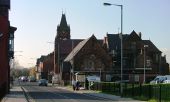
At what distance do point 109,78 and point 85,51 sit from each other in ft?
27.4

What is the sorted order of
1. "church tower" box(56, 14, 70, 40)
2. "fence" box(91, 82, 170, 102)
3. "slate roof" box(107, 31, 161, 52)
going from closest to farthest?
"fence" box(91, 82, 170, 102) → "slate roof" box(107, 31, 161, 52) → "church tower" box(56, 14, 70, 40)

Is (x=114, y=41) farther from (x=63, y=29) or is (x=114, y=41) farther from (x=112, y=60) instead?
(x=63, y=29)

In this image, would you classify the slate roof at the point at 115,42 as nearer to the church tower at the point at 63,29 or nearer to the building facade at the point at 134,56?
the building facade at the point at 134,56

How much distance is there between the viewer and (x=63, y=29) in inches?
6137

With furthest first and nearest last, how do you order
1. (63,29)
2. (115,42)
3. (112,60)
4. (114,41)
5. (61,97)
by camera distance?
(63,29)
(114,41)
(115,42)
(112,60)
(61,97)

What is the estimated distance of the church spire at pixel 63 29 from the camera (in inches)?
6127

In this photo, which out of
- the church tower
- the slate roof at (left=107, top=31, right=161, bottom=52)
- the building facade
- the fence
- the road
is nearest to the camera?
the fence

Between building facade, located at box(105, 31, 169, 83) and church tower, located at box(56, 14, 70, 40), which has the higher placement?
church tower, located at box(56, 14, 70, 40)

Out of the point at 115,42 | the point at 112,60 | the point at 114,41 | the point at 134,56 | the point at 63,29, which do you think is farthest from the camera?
the point at 63,29

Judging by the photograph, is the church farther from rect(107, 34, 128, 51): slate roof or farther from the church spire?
the church spire

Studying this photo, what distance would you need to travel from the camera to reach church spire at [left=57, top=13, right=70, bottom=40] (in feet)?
511

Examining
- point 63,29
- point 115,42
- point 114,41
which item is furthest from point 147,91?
point 63,29

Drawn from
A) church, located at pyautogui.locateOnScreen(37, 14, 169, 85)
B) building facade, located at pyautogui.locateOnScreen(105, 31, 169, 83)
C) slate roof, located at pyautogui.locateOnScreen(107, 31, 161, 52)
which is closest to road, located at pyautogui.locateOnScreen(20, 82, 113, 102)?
church, located at pyautogui.locateOnScreen(37, 14, 169, 85)

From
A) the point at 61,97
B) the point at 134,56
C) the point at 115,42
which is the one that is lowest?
the point at 61,97
